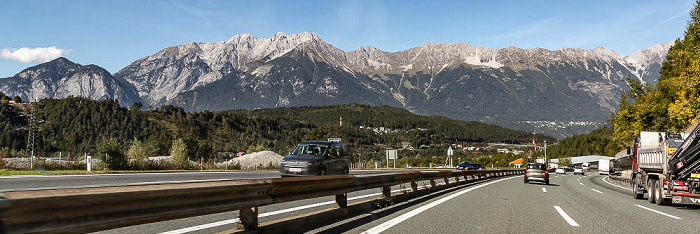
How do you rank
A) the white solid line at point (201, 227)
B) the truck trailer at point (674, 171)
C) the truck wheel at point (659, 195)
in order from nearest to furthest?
the white solid line at point (201, 227) < the truck trailer at point (674, 171) < the truck wheel at point (659, 195)

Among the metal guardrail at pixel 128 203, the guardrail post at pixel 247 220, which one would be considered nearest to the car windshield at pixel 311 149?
the metal guardrail at pixel 128 203

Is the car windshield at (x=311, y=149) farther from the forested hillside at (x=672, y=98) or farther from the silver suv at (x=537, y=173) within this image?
the forested hillside at (x=672, y=98)

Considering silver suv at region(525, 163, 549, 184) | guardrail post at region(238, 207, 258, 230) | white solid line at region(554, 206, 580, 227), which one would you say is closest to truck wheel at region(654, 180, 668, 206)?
white solid line at region(554, 206, 580, 227)

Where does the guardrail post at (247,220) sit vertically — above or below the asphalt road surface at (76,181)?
above

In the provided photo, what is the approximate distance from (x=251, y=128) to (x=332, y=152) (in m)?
168

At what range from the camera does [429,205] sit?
1209 cm

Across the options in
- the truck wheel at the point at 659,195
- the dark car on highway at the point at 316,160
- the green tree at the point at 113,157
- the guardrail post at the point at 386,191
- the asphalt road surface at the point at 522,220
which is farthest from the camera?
the green tree at the point at 113,157

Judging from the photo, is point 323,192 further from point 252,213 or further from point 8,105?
point 8,105

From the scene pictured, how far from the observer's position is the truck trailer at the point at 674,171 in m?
12.9

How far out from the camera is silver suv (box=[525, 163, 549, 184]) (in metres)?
28.3

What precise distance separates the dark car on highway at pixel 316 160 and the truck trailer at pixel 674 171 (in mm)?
11513

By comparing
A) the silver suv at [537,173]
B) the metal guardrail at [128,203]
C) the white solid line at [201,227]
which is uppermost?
the metal guardrail at [128,203]

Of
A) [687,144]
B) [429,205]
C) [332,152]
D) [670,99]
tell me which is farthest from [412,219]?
[670,99]

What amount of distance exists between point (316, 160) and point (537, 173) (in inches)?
623
